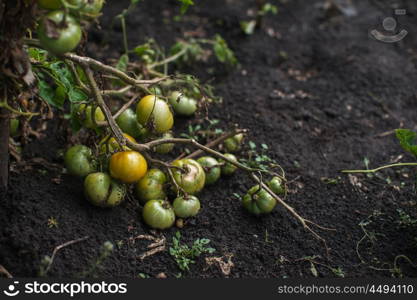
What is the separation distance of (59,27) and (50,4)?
0.53 ft

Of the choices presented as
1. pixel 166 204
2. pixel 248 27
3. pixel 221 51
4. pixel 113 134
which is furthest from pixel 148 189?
pixel 248 27

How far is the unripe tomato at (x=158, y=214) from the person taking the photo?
2471 millimetres

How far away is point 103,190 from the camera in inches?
94.7

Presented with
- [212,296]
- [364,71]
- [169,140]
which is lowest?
[364,71]

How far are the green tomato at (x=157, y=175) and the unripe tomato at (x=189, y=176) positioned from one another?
2.4 inches

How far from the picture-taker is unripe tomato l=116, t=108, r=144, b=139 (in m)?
2.69

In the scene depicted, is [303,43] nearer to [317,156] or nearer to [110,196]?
[317,156]

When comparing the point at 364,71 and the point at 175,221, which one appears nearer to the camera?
the point at 175,221

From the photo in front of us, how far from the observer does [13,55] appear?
1984 millimetres

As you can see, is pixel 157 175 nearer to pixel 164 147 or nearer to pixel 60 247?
pixel 164 147

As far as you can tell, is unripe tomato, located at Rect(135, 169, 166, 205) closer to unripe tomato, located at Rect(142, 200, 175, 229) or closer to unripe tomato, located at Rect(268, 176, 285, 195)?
unripe tomato, located at Rect(142, 200, 175, 229)

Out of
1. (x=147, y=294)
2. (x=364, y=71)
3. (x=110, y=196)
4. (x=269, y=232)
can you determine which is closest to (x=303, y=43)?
(x=364, y=71)

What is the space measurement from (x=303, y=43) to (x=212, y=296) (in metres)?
2.85
